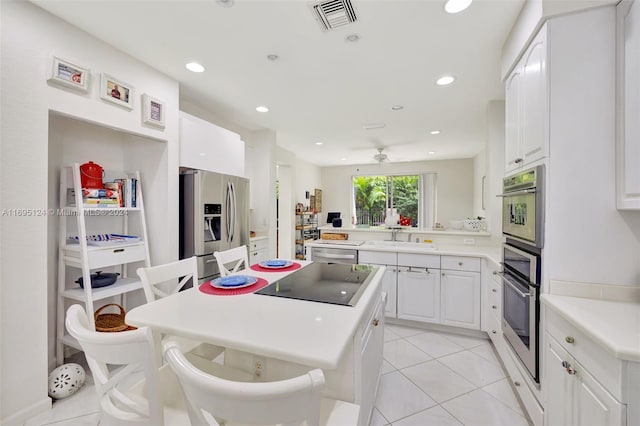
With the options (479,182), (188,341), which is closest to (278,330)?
(188,341)

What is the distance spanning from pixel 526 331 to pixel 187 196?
9.71 ft

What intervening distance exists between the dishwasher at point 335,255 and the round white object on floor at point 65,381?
2.31 meters

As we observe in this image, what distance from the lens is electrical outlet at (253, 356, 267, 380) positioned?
1156 mm

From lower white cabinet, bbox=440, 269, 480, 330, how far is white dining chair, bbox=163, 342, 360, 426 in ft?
8.54

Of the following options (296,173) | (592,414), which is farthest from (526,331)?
(296,173)

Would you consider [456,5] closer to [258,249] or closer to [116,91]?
[116,91]

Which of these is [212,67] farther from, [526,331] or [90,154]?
[526,331]

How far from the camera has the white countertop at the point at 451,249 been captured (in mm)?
2758

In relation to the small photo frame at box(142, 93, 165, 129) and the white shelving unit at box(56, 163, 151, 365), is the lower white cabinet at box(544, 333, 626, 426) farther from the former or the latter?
the small photo frame at box(142, 93, 165, 129)

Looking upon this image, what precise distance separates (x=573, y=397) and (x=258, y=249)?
3.59m

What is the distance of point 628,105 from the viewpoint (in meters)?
1.24

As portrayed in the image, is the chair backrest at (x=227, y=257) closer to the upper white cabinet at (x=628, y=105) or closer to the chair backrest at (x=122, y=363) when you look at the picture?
the chair backrest at (x=122, y=363)

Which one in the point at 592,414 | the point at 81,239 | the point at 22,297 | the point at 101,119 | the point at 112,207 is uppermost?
the point at 101,119

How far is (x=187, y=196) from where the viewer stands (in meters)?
2.79
